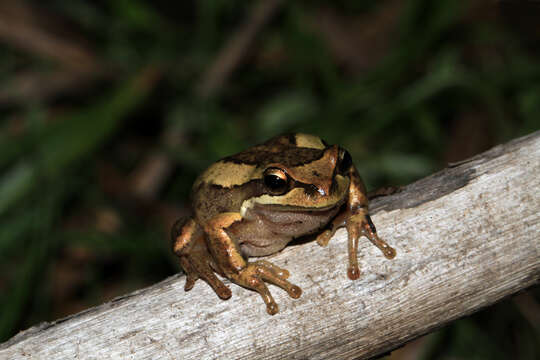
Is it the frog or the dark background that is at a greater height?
the dark background

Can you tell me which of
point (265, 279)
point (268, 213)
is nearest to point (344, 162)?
point (268, 213)

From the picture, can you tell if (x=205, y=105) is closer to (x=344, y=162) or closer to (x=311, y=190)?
(x=344, y=162)

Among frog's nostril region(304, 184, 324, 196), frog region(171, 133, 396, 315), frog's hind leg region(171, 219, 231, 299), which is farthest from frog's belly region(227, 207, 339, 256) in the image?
frog's hind leg region(171, 219, 231, 299)

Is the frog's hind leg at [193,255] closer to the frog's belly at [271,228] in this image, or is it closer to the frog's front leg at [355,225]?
the frog's belly at [271,228]

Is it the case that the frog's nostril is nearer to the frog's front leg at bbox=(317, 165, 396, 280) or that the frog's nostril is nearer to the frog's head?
the frog's head

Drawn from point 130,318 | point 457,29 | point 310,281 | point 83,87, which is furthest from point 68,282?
point 457,29

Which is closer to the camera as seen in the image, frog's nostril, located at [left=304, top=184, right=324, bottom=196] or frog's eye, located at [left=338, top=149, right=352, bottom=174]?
frog's nostril, located at [left=304, top=184, right=324, bottom=196]

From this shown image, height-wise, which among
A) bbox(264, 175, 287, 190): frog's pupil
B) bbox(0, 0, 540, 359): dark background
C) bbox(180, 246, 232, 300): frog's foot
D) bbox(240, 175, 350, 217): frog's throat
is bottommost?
bbox(180, 246, 232, 300): frog's foot
